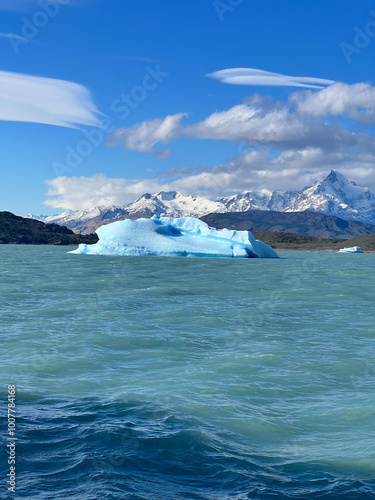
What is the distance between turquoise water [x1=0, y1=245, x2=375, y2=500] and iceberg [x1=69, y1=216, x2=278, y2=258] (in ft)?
155

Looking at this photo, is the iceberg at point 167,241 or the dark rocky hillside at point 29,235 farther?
the dark rocky hillside at point 29,235

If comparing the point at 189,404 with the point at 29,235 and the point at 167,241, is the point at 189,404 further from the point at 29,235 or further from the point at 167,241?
the point at 29,235

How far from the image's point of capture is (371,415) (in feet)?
25.6

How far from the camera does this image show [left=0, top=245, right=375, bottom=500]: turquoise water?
5.46 meters

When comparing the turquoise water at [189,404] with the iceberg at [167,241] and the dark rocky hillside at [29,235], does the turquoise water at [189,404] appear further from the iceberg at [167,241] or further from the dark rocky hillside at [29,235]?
the dark rocky hillside at [29,235]

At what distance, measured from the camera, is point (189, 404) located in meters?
7.96

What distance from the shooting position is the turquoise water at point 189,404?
5.46m

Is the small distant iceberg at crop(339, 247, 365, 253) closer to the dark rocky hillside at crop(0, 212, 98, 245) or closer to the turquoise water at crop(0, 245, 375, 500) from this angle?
the dark rocky hillside at crop(0, 212, 98, 245)

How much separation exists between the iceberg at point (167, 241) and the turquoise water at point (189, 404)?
47.1 m

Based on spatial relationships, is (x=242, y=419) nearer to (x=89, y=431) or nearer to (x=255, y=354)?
(x=89, y=431)

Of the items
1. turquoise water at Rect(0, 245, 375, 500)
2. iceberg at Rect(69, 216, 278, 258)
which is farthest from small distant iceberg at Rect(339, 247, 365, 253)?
turquoise water at Rect(0, 245, 375, 500)

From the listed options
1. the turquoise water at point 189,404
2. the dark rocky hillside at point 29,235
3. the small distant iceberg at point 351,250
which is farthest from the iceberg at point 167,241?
the dark rocky hillside at point 29,235

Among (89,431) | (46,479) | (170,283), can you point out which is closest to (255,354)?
(89,431)

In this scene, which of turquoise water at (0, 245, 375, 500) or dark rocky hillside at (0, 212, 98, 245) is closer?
turquoise water at (0, 245, 375, 500)
